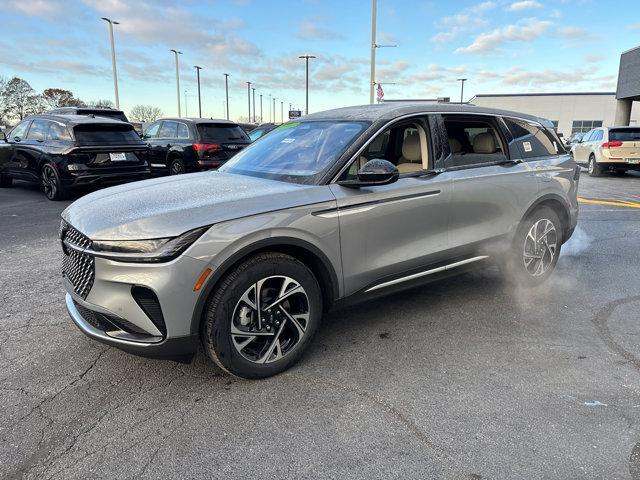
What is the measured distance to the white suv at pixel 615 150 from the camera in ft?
49.5

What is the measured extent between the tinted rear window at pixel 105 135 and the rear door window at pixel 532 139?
25.7ft

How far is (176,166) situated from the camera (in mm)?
11742

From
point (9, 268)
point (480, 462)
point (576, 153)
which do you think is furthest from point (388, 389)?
point (576, 153)

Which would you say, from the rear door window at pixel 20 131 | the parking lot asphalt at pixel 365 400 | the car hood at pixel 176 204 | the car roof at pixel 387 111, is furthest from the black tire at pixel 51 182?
the car roof at pixel 387 111

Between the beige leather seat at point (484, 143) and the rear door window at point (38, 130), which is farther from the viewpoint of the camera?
the rear door window at point (38, 130)

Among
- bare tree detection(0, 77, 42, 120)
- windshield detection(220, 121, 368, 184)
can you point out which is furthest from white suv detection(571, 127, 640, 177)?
bare tree detection(0, 77, 42, 120)

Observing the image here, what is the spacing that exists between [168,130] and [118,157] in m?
2.86

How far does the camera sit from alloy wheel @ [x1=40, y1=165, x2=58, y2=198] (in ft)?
31.6

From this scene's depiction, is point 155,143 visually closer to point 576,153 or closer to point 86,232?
point 86,232

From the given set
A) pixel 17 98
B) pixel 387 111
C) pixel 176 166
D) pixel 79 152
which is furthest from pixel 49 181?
pixel 17 98

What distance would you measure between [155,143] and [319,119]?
9.31m

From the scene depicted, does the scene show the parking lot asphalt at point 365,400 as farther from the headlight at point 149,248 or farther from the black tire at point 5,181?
the black tire at point 5,181

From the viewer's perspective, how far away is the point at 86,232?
2.73m

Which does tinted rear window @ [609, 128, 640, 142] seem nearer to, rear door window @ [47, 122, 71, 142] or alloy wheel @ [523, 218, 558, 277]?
alloy wheel @ [523, 218, 558, 277]
